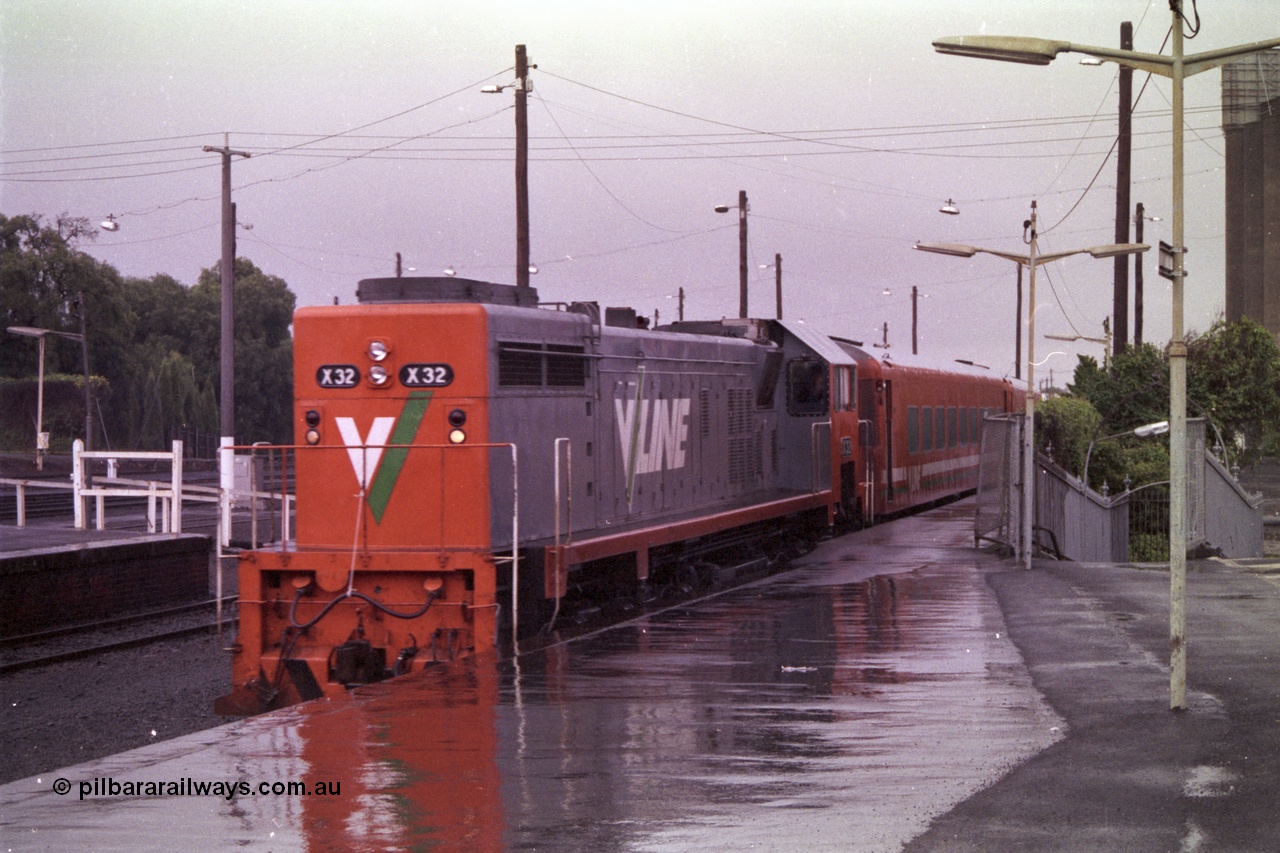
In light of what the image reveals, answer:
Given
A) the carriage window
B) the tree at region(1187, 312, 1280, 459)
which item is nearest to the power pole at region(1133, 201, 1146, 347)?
the tree at region(1187, 312, 1280, 459)

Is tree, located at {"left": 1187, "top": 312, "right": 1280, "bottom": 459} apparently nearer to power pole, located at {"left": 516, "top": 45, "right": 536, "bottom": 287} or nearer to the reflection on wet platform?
power pole, located at {"left": 516, "top": 45, "right": 536, "bottom": 287}

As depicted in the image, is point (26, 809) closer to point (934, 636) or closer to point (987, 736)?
point (987, 736)

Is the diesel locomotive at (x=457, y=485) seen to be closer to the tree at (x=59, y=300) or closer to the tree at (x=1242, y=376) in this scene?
the tree at (x=1242, y=376)

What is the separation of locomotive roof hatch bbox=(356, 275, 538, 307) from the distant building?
62.9 meters

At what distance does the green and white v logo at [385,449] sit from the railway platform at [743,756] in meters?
1.99

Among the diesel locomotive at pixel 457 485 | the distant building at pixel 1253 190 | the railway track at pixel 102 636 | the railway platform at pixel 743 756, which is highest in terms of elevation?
the distant building at pixel 1253 190

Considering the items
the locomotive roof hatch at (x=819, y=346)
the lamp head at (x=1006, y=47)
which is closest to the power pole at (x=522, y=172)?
the locomotive roof hatch at (x=819, y=346)

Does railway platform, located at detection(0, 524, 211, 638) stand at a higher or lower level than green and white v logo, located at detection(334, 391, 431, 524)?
lower

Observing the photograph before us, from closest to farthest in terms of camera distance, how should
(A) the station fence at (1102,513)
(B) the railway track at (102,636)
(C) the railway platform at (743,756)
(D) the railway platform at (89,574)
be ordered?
(C) the railway platform at (743,756) → (B) the railway track at (102,636) → (D) the railway platform at (89,574) → (A) the station fence at (1102,513)

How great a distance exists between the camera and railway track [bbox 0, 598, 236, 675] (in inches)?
584

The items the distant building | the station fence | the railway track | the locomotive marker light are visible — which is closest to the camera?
the locomotive marker light

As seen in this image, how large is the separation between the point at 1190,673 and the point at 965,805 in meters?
4.71

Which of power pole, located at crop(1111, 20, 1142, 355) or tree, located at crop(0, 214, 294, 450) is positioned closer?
power pole, located at crop(1111, 20, 1142, 355)

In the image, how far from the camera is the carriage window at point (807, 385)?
2109cm
